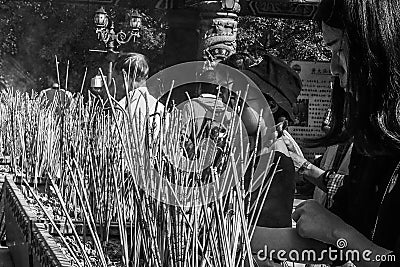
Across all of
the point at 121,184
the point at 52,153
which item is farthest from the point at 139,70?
the point at 121,184

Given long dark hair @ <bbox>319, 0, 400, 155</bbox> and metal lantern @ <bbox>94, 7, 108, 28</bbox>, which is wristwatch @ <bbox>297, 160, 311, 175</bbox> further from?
metal lantern @ <bbox>94, 7, 108, 28</bbox>

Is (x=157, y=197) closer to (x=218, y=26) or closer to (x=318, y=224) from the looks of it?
A: (x=318, y=224)

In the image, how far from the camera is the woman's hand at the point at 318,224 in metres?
1.21

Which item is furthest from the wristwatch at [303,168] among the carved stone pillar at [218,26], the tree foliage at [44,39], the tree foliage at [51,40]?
the tree foliage at [44,39]

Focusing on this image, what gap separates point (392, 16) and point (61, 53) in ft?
55.8

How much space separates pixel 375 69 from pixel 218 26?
5159 millimetres

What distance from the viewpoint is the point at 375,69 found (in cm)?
109

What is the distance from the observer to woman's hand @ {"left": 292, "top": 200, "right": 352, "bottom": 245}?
1.21 m

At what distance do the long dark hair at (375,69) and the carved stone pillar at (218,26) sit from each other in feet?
15.9

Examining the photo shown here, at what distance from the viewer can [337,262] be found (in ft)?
4.29

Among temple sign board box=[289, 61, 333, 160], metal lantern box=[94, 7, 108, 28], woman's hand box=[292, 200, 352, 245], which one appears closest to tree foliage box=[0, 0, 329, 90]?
metal lantern box=[94, 7, 108, 28]

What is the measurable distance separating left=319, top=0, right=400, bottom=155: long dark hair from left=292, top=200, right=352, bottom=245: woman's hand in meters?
0.13

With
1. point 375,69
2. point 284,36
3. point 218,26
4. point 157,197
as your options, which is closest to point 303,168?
point 157,197

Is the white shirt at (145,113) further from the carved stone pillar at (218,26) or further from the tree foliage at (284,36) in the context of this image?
the tree foliage at (284,36)
